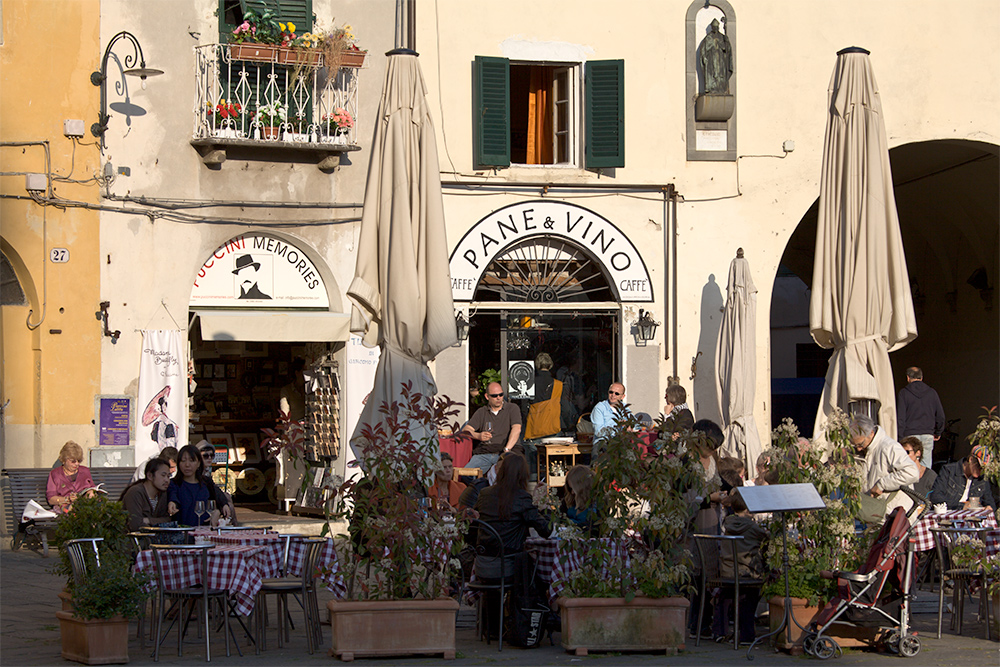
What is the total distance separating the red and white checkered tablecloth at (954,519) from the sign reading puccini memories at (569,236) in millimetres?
6514

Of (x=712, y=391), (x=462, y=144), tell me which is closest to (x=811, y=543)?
(x=712, y=391)

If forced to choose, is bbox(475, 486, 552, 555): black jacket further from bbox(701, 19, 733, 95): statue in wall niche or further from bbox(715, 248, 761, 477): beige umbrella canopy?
bbox(701, 19, 733, 95): statue in wall niche

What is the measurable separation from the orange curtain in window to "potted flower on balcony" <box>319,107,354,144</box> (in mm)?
2489

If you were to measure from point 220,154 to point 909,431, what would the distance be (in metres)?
8.40

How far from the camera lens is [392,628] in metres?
7.59

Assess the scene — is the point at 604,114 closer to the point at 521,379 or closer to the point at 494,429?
the point at 521,379

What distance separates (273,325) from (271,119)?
2.41m

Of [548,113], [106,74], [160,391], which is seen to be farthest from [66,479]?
[548,113]

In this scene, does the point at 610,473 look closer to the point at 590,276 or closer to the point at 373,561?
the point at 373,561

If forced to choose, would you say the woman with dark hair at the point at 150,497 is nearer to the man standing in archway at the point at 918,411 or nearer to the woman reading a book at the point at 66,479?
the woman reading a book at the point at 66,479

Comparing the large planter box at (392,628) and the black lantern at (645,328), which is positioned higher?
the black lantern at (645,328)

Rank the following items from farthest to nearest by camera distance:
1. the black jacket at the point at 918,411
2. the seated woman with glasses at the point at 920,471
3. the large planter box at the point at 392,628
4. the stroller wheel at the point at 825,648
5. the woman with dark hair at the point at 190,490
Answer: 1. the black jacket at the point at 918,411
2. the seated woman with glasses at the point at 920,471
3. the woman with dark hair at the point at 190,490
4. the stroller wheel at the point at 825,648
5. the large planter box at the point at 392,628

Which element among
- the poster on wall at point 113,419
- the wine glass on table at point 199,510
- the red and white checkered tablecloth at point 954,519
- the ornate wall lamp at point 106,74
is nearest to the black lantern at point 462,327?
the poster on wall at point 113,419

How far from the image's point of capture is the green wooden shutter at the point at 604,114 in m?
15.7
